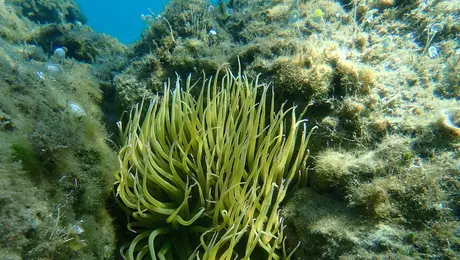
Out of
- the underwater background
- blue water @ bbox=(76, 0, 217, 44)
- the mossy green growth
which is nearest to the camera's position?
the underwater background

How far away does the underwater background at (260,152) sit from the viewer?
2.10 m

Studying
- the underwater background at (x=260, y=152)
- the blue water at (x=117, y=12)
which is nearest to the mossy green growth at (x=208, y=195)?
the underwater background at (x=260, y=152)

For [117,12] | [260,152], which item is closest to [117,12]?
[117,12]

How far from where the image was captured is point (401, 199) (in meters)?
2.17

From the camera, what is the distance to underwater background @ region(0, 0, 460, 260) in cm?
210

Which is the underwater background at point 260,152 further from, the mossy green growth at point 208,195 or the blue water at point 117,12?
the blue water at point 117,12

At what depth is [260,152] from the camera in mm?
2512

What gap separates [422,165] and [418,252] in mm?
661

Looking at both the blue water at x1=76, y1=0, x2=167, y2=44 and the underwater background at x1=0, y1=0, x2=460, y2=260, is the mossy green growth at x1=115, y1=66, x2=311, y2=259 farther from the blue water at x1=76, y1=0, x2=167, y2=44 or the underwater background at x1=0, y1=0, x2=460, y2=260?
the blue water at x1=76, y1=0, x2=167, y2=44

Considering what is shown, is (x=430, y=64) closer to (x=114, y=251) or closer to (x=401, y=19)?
(x=401, y=19)

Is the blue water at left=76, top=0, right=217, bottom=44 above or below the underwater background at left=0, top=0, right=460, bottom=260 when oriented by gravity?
above

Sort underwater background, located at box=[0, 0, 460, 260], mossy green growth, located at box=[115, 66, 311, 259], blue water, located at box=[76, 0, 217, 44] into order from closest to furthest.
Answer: underwater background, located at box=[0, 0, 460, 260] < mossy green growth, located at box=[115, 66, 311, 259] < blue water, located at box=[76, 0, 217, 44]

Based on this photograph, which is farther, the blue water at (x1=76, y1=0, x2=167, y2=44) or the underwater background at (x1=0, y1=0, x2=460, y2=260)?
the blue water at (x1=76, y1=0, x2=167, y2=44)

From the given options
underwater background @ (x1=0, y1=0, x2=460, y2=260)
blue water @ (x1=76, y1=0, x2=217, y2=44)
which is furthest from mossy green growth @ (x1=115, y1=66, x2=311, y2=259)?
blue water @ (x1=76, y1=0, x2=217, y2=44)
